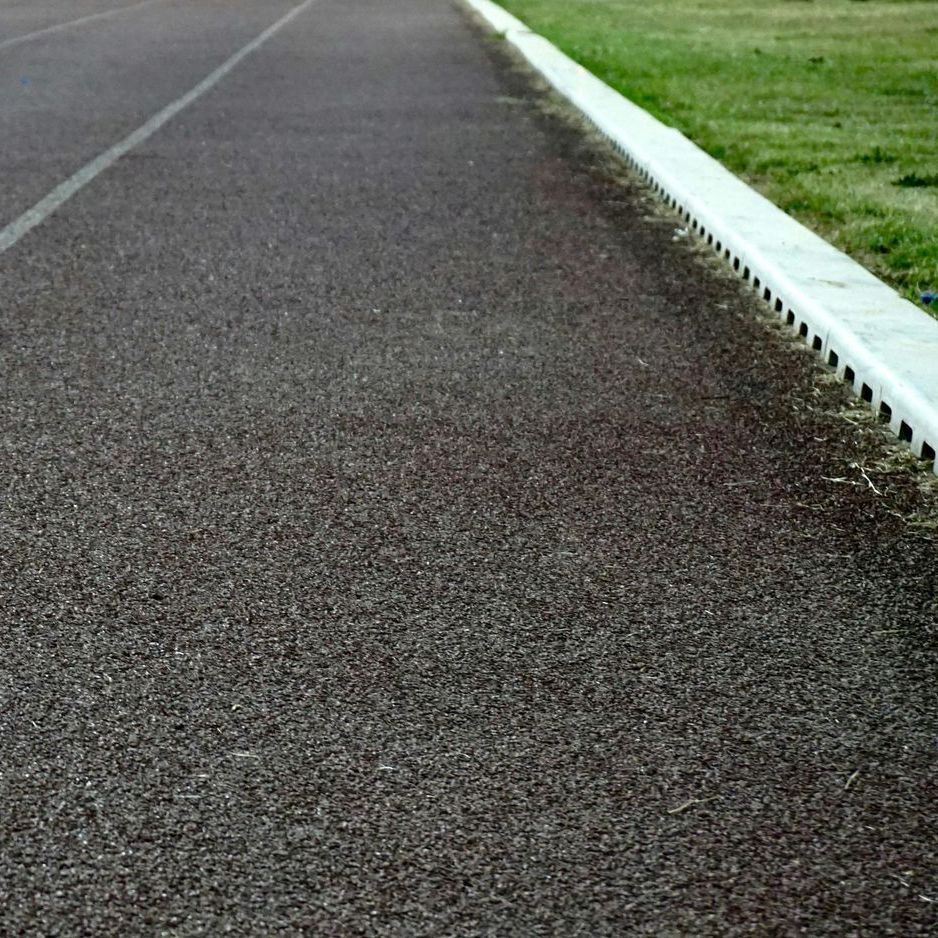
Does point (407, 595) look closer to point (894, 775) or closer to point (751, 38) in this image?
point (894, 775)

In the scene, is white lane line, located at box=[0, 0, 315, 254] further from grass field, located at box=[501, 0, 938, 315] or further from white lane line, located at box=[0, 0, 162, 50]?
white lane line, located at box=[0, 0, 162, 50]

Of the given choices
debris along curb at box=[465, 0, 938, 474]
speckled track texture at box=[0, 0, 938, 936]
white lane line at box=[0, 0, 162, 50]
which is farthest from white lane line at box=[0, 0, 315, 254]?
white lane line at box=[0, 0, 162, 50]

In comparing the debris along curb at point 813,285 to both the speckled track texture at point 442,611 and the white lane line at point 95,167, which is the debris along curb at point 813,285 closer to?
the speckled track texture at point 442,611

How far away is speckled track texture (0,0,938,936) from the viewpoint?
2.63 m

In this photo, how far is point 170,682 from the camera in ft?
10.7

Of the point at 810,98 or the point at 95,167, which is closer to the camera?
the point at 95,167

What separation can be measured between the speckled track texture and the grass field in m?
1.73

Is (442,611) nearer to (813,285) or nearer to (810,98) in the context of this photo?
(813,285)

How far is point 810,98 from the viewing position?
51.1 ft

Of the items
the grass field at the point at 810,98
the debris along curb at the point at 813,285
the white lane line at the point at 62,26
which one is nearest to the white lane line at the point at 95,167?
the debris along curb at the point at 813,285

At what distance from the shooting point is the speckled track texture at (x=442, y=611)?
2.63 m

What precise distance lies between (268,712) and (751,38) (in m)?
22.4

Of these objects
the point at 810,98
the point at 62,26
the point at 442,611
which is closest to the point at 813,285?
the point at 442,611

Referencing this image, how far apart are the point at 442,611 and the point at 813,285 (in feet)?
11.4
